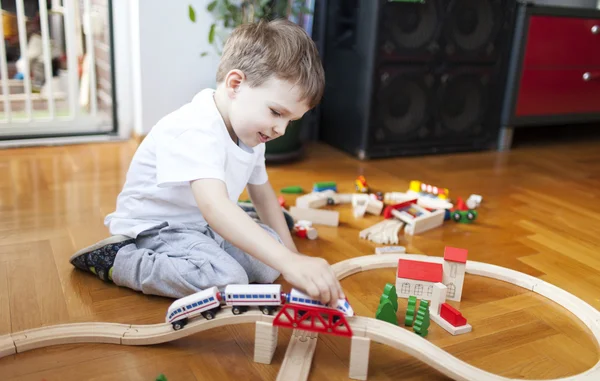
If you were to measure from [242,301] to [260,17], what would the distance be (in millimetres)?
1264

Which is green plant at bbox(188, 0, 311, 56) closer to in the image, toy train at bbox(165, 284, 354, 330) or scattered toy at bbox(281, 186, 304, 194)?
scattered toy at bbox(281, 186, 304, 194)

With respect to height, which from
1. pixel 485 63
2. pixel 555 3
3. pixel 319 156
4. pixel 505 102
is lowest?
pixel 319 156

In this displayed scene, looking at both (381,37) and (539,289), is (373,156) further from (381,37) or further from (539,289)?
(539,289)

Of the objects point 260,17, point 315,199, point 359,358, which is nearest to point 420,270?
point 359,358

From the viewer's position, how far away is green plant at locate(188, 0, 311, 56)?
1.81 metres

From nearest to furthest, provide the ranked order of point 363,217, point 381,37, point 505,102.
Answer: point 363,217 → point 381,37 → point 505,102

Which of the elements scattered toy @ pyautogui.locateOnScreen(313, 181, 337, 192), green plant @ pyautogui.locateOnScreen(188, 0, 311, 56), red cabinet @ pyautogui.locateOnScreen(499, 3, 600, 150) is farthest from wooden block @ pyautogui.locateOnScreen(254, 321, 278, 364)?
red cabinet @ pyautogui.locateOnScreen(499, 3, 600, 150)

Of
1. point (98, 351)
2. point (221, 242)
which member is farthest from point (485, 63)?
point (98, 351)

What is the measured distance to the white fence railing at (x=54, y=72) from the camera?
6.22 feet

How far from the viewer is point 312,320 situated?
73 centimetres

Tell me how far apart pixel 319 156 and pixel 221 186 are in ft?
3.99

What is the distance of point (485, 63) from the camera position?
2096mm

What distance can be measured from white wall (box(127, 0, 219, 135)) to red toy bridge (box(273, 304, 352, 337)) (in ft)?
4.53

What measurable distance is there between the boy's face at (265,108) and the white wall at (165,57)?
3.67ft
